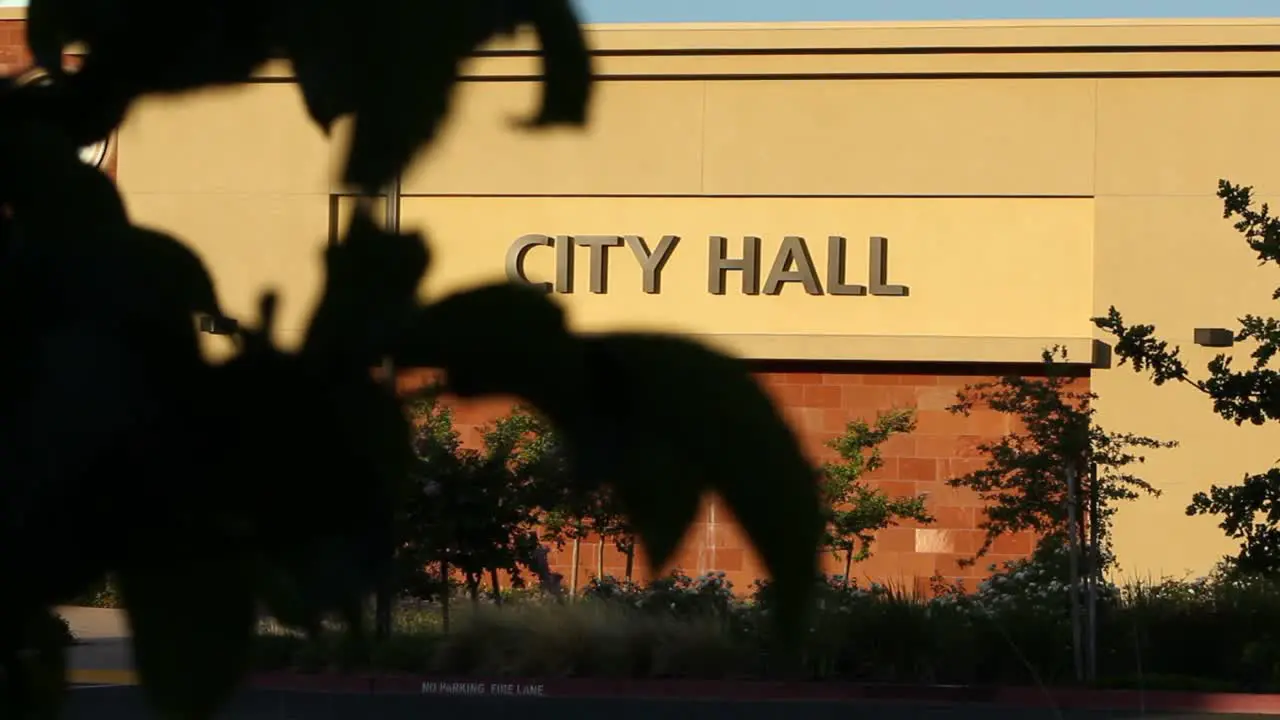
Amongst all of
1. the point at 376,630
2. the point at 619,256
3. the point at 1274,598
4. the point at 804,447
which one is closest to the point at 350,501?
the point at 376,630

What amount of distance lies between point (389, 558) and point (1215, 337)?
984 inches

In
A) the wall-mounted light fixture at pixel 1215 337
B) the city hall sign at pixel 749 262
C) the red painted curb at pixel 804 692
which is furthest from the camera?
the city hall sign at pixel 749 262

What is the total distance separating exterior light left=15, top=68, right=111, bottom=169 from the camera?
105cm

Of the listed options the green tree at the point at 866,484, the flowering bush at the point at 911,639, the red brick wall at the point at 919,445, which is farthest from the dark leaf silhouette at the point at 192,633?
the red brick wall at the point at 919,445

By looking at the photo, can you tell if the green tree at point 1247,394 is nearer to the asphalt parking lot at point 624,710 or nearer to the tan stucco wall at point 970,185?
the asphalt parking lot at point 624,710

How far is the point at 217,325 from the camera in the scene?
39.8 inches

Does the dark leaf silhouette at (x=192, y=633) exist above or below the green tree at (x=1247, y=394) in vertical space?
below

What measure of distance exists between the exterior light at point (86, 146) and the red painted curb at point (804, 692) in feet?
57.1

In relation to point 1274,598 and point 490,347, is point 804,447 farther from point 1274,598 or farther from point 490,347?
point 1274,598

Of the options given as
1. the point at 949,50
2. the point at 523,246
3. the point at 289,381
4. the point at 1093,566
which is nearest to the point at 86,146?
the point at 289,381

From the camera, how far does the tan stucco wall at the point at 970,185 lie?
1102 inches

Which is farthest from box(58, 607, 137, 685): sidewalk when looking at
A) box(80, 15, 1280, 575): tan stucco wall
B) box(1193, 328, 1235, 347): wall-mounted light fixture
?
box(80, 15, 1280, 575): tan stucco wall

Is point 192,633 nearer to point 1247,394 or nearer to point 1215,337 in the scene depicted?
point 1247,394

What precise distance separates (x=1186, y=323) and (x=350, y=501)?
93.6ft
